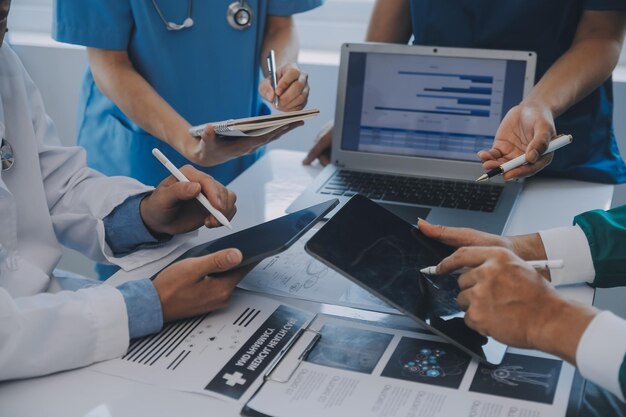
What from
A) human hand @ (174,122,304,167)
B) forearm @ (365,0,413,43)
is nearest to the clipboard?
human hand @ (174,122,304,167)

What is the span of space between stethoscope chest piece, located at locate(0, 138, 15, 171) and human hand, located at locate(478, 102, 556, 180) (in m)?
0.77

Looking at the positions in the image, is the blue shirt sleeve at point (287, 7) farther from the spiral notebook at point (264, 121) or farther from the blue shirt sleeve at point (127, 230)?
the blue shirt sleeve at point (127, 230)

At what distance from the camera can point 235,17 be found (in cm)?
164

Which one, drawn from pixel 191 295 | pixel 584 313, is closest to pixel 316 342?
pixel 191 295

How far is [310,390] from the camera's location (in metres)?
0.88

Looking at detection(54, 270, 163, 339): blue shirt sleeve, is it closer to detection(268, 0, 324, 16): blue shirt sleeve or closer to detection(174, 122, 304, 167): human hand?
detection(174, 122, 304, 167): human hand

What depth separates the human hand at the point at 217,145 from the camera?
1426mm

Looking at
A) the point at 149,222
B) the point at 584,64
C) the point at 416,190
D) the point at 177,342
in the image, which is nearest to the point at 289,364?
the point at 177,342

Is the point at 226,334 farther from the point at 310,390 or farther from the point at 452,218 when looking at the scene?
the point at 452,218

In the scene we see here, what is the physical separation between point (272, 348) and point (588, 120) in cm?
92

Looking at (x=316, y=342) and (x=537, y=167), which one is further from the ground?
(x=537, y=167)

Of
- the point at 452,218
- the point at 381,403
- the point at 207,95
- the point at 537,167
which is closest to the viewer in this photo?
the point at 381,403

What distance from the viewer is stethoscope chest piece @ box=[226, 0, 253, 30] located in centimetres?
164

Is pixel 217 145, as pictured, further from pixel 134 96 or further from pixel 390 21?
pixel 390 21
